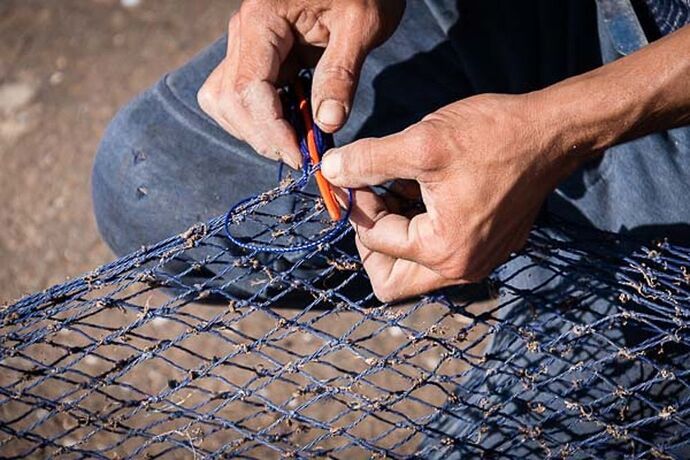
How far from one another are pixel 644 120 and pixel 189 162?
2.28 feet

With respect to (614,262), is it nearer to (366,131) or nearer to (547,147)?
(547,147)

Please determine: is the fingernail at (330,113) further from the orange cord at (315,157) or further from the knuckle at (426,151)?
the knuckle at (426,151)

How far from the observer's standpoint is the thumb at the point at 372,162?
0.97m

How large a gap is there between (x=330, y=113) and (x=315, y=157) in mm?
57

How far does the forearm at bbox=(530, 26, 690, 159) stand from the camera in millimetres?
1005

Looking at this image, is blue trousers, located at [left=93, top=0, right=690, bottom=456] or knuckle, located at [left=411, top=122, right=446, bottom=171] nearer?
knuckle, located at [left=411, top=122, right=446, bottom=171]

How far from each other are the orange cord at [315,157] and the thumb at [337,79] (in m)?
0.04

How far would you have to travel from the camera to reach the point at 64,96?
241 centimetres

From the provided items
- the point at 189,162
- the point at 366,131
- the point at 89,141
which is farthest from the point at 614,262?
the point at 89,141

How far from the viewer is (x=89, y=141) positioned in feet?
7.58

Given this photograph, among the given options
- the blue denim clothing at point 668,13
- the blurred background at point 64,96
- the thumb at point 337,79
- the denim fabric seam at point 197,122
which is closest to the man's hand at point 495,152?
the thumb at point 337,79

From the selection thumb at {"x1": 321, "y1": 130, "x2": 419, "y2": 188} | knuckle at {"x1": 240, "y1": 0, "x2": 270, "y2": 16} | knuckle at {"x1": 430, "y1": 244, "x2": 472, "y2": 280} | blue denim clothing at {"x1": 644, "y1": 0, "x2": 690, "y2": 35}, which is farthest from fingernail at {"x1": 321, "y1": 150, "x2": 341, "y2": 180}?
blue denim clothing at {"x1": 644, "y1": 0, "x2": 690, "y2": 35}

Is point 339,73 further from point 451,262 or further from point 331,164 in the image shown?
point 451,262

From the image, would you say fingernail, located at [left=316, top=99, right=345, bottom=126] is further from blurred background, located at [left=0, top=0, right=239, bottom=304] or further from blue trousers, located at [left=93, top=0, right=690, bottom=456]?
blurred background, located at [left=0, top=0, right=239, bottom=304]
